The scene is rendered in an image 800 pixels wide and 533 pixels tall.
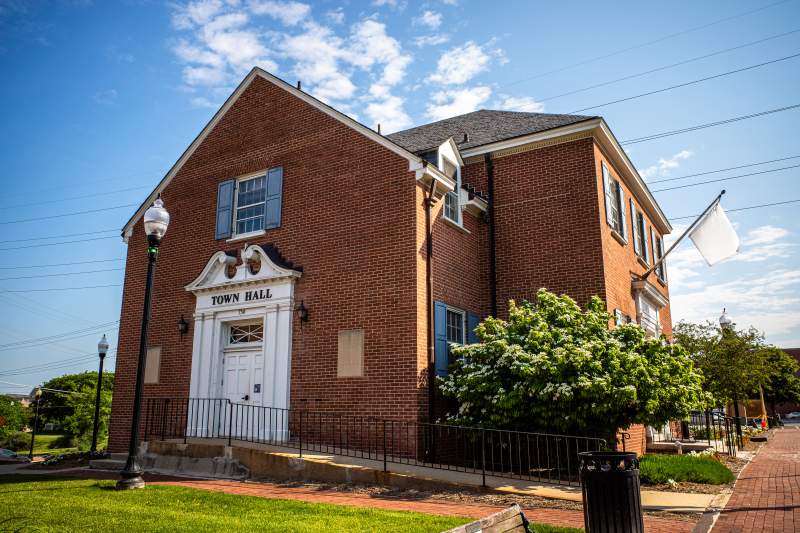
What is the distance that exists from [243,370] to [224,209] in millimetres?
4409

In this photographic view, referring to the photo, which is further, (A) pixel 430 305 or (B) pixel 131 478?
(A) pixel 430 305

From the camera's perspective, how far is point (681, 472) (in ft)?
33.5

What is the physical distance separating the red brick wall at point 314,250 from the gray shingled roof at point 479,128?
2192 mm

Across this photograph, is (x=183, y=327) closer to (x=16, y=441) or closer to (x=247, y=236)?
(x=247, y=236)

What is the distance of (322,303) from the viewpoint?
1343 cm

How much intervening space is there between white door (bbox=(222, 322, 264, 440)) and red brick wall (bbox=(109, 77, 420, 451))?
3.76 feet

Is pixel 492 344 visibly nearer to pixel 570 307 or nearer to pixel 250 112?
pixel 570 307

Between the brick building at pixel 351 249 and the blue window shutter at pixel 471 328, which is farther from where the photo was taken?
the blue window shutter at pixel 471 328

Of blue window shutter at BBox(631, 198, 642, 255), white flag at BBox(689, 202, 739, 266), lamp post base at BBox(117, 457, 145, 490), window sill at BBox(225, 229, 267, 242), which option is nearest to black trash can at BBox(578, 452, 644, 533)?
lamp post base at BBox(117, 457, 145, 490)

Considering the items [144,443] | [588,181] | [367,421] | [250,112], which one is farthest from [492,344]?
[250,112]

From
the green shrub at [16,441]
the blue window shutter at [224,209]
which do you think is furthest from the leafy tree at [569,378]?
the green shrub at [16,441]

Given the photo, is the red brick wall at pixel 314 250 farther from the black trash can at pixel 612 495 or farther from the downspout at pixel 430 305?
the black trash can at pixel 612 495

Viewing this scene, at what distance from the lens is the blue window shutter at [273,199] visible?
14.9 m

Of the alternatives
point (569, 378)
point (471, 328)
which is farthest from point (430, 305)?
point (569, 378)
